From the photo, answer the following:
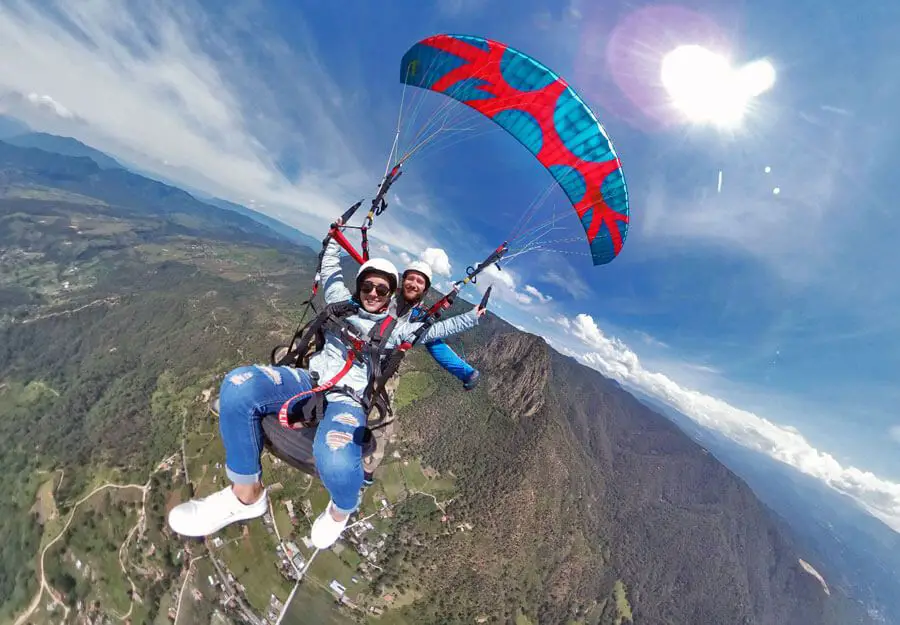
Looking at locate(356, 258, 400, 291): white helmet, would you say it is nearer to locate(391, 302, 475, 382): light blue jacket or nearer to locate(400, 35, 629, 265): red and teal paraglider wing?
locate(391, 302, 475, 382): light blue jacket

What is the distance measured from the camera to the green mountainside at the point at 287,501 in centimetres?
7094

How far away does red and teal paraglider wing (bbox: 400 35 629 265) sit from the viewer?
9.93 meters

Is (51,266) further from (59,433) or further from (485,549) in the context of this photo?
(485,549)

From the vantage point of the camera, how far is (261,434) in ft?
17.7

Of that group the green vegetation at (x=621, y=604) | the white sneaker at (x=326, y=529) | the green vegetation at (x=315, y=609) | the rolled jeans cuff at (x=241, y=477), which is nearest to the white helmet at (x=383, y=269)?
the rolled jeans cuff at (x=241, y=477)

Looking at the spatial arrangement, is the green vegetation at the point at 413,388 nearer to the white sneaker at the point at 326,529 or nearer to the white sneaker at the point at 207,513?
the white sneaker at the point at 326,529

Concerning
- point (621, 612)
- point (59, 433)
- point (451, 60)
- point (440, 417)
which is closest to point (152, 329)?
point (59, 433)

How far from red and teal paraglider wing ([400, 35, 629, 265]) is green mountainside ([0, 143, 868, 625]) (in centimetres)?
8441

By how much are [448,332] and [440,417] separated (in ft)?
330

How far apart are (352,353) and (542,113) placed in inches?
346

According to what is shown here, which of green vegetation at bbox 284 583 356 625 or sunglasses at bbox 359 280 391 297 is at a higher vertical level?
sunglasses at bbox 359 280 391 297

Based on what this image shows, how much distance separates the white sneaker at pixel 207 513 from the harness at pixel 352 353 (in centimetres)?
123

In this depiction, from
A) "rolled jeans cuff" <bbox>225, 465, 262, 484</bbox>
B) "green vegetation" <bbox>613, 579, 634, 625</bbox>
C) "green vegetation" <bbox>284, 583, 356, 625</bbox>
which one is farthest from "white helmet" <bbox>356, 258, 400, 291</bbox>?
"green vegetation" <bbox>613, 579, 634, 625</bbox>

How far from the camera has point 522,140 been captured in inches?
462
